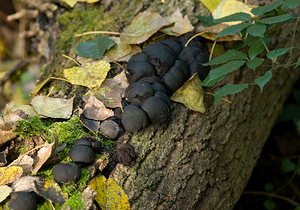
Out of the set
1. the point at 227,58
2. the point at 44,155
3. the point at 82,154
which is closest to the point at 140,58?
the point at 227,58

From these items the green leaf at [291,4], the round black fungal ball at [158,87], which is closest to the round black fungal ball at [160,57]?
the round black fungal ball at [158,87]

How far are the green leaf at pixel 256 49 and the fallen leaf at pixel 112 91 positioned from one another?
901 mm

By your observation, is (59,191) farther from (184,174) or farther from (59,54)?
(59,54)

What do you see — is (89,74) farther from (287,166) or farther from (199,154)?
(287,166)

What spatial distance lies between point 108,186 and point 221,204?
2.91 ft

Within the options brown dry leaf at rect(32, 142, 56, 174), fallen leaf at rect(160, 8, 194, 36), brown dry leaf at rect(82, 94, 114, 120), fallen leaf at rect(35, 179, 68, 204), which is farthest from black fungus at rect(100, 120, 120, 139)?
fallen leaf at rect(160, 8, 194, 36)

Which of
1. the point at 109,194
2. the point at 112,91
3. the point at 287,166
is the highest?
the point at 112,91

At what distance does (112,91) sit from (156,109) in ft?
1.31

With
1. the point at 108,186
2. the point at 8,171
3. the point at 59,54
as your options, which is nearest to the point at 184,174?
the point at 108,186

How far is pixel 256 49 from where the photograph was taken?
2014 millimetres

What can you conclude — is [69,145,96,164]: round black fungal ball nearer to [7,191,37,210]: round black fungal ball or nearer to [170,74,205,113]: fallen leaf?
[7,191,37,210]: round black fungal ball

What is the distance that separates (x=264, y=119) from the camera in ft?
8.89

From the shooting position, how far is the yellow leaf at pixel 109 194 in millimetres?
1552

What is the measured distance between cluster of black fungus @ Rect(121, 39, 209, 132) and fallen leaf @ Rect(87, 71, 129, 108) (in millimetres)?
63
